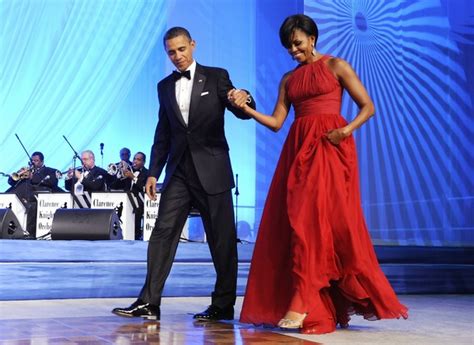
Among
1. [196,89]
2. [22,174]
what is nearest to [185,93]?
[196,89]

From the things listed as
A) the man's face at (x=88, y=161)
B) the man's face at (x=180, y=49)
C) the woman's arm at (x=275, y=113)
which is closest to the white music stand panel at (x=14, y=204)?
the man's face at (x=88, y=161)

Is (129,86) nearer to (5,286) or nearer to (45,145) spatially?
(45,145)

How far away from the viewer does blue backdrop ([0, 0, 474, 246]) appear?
26.2 ft

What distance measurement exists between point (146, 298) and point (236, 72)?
237 inches

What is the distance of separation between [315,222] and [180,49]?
100 cm

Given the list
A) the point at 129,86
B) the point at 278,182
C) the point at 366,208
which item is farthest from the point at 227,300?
the point at 129,86

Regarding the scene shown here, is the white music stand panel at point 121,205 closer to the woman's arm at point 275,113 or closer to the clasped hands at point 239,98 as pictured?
the woman's arm at point 275,113

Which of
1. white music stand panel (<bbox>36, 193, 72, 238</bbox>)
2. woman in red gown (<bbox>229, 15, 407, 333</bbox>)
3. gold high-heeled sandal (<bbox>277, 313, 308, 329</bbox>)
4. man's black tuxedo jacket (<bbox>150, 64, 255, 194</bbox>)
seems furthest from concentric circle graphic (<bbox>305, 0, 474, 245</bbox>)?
gold high-heeled sandal (<bbox>277, 313, 308, 329</bbox>)

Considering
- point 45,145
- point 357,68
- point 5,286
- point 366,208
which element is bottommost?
point 5,286

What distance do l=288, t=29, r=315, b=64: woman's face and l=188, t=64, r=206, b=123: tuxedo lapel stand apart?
0.47 m

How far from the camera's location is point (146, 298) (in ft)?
11.4

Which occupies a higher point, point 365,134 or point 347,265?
point 365,134

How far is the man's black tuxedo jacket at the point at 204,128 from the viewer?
3.50m

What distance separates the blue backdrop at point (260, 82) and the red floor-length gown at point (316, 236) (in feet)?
15.7
